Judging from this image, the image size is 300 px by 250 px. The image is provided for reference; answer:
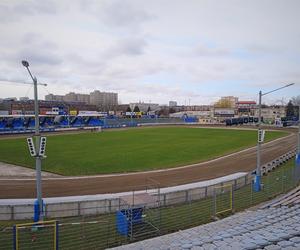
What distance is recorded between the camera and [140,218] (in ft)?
53.7

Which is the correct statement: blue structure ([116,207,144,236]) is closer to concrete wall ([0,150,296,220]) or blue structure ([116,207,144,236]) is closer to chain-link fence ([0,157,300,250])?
chain-link fence ([0,157,300,250])

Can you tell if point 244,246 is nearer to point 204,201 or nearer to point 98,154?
point 204,201

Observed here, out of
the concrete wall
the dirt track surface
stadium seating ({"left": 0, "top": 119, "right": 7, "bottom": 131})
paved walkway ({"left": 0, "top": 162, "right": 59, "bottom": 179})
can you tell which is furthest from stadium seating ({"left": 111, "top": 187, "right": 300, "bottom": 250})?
stadium seating ({"left": 0, "top": 119, "right": 7, "bottom": 131})

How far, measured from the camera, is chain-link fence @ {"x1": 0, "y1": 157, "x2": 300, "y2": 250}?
14.4 meters

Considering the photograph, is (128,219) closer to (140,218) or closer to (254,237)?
(140,218)

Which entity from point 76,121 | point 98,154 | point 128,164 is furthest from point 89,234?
point 76,121

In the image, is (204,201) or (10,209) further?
(204,201)

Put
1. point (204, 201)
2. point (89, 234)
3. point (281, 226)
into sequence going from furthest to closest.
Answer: point (204, 201), point (89, 234), point (281, 226)

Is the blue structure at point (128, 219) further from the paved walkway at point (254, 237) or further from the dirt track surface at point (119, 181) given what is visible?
the dirt track surface at point (119, 181)

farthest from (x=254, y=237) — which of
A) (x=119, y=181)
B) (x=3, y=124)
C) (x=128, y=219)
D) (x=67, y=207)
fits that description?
(x=3, y=124)

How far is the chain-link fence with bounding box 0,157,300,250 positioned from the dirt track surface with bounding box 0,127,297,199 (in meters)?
6.16

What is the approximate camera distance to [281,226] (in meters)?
12.5

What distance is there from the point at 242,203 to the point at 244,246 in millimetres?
12552

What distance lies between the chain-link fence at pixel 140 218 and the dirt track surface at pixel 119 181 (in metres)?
6.16
